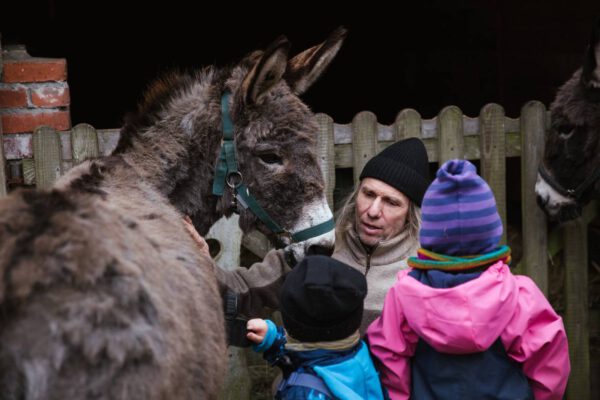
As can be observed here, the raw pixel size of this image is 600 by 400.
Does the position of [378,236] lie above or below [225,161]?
below

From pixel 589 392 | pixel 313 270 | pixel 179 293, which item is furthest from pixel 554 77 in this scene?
pixel 179 293

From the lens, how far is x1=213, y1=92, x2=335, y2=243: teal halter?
261 cm

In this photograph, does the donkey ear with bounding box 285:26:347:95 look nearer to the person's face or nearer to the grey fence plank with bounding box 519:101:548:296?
the person's face

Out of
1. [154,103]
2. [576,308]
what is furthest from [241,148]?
[576,308]

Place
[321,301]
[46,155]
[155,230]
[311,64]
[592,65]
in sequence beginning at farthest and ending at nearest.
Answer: [592,65] < [46,155] < [311,64] < [321,301] < [155,230]

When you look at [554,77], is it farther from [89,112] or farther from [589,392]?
[89,112]

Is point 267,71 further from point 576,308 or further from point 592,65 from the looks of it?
point 576,308

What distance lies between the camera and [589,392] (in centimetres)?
430

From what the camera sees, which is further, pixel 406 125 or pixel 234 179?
pixel 406 125

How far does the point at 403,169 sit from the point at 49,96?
172 cm

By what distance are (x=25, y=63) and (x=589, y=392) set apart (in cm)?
366

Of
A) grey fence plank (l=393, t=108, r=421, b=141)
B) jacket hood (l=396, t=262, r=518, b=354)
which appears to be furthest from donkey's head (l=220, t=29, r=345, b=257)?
grey fence plank (l=393, t=108, r=421, b=141)

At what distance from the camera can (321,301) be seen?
2.02m

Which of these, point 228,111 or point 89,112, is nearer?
point 228,111
